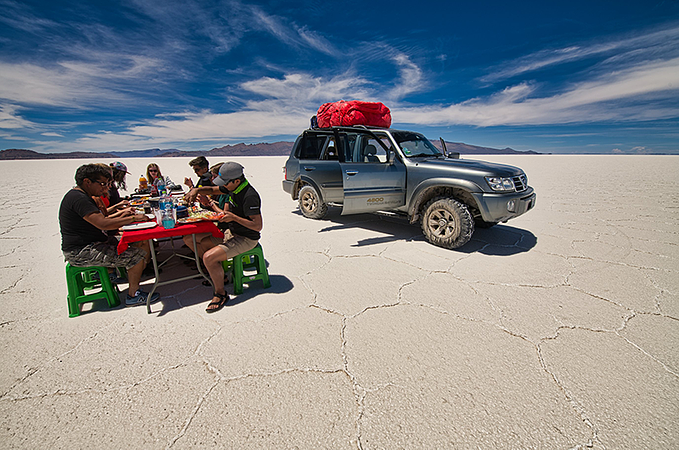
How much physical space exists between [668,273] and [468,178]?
2.62 meters

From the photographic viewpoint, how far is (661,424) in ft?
5.70

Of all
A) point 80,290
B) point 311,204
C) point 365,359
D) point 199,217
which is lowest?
point 365,359

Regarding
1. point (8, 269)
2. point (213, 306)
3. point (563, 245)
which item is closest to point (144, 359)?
point (213, 306)

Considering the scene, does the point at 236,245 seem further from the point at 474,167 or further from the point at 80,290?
the point at 474,167

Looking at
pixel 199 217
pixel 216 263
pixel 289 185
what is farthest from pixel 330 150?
pixel 216 263

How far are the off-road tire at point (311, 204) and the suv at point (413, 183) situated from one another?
23 mm

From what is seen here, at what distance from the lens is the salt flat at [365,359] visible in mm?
1717

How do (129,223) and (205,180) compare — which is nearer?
(129,223)

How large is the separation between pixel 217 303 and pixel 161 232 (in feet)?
2.84

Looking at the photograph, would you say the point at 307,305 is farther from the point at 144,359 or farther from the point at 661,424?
the point at 661,424

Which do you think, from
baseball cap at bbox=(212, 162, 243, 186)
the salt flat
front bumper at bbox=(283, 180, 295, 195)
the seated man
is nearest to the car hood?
the salt flat

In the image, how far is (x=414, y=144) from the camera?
222 inches

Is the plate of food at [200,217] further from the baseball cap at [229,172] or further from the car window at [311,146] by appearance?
the car window at [311,146]

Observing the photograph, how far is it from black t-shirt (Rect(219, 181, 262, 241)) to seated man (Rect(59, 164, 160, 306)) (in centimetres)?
91
